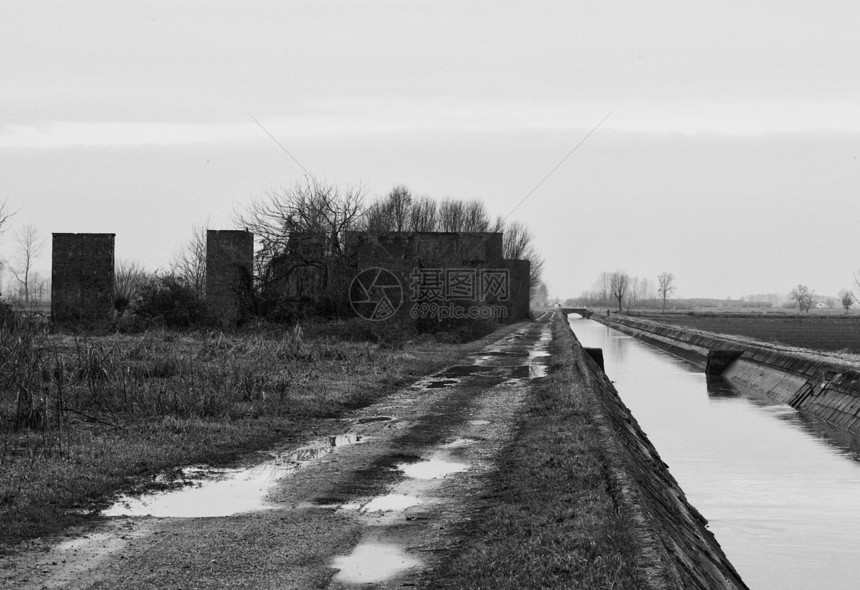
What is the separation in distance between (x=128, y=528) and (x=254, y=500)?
1.40 meters

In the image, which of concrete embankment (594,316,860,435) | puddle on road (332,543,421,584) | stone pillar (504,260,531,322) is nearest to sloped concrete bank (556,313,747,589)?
puddle on road (332,543,421,584)

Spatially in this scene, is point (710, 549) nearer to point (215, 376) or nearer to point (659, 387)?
point (215, 376)

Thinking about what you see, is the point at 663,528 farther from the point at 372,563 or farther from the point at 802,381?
the point at 802,381

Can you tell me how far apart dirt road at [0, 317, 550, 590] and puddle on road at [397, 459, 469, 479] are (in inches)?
0.4

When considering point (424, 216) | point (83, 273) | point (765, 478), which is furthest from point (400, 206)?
point (765, 478)

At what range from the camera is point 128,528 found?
271 inches

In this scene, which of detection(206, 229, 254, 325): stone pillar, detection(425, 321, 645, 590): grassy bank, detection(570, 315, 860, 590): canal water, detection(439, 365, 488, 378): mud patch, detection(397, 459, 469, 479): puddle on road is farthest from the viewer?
detection(206, 229, 254, 325): stone pillar

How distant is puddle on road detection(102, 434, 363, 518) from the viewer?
7.58 metres

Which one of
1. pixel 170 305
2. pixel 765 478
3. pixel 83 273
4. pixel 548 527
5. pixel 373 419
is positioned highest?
pixel 83 273

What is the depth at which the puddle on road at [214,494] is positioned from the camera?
7.58 meters

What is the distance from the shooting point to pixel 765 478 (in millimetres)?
15039

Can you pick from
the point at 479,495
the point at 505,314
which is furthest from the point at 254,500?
the point at 505,314

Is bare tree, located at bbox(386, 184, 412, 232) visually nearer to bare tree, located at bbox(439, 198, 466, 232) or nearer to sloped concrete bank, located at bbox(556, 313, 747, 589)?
bare tree, located at bbox(439, 198, 466, 232)

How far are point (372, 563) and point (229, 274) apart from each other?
3247cm
